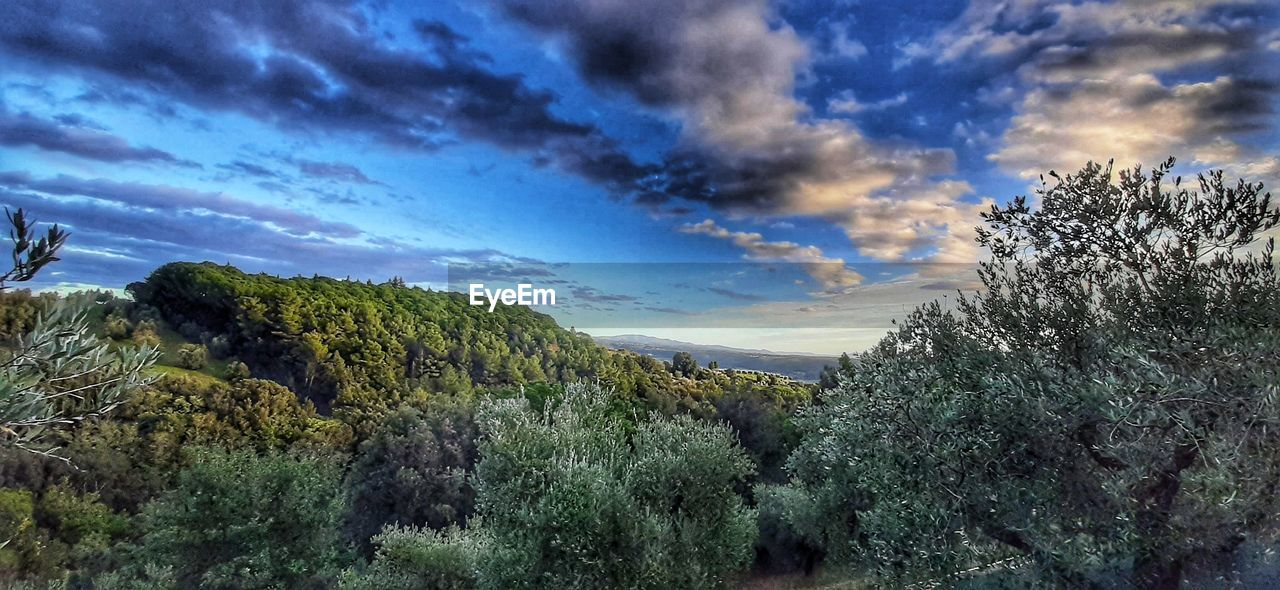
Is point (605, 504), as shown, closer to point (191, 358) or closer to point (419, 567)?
point (419, 567)

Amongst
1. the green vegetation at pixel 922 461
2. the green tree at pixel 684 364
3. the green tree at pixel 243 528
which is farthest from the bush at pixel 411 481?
the green tree at pixel 684 364

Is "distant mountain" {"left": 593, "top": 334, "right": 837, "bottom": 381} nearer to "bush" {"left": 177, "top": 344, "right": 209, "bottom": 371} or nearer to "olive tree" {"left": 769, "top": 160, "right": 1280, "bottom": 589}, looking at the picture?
"bush" {"left": 177, "top": 344, "right": 209, "bottom": 371}

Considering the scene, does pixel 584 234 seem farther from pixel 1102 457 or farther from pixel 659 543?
pixel 1102 457

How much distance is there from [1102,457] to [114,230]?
40539 mm

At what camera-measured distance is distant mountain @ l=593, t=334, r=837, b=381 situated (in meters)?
37.4

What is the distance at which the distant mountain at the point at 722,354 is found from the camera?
37438 millimetres

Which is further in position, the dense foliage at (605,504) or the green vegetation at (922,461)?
the dense foliage at (605,504)

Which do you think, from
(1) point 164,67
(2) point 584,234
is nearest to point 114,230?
(1) point 164,67

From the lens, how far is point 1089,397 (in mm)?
7590

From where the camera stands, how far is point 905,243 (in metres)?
27.0

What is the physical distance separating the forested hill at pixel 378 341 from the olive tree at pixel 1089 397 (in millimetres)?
23884

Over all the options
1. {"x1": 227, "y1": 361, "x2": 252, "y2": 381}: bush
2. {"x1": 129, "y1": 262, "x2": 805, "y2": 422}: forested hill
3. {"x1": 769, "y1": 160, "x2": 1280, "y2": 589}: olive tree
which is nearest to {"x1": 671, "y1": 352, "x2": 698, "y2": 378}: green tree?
{"x1": 129, "y1": 262, "x2": 805, "y2": 422}: forested hill

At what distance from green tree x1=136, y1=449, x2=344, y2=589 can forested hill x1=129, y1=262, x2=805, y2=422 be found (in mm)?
13851

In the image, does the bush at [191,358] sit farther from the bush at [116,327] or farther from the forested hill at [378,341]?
the bush at [116,327]
